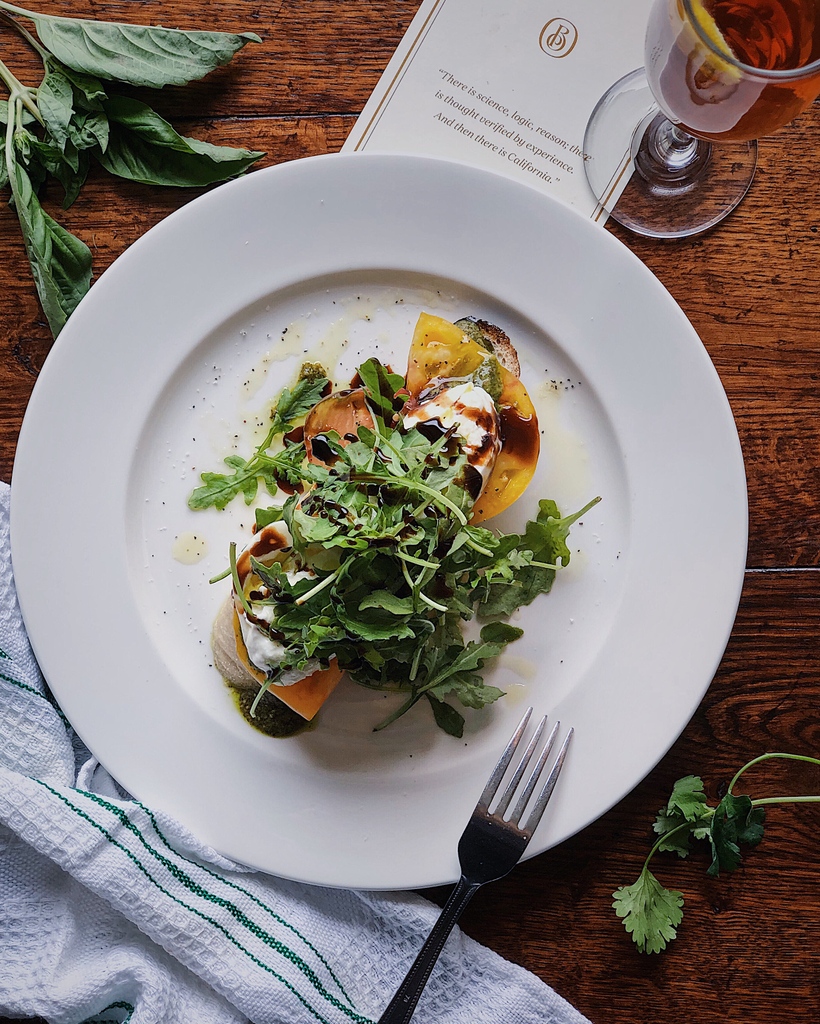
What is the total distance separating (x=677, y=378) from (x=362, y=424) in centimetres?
74

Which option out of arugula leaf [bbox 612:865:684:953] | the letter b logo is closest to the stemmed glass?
the letter b logo

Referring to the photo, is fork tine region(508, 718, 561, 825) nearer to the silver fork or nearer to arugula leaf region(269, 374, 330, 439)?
the silver fork

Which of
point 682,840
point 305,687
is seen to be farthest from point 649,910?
point 305,687

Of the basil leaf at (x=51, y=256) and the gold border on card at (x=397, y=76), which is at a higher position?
the gold border on card at (x=397, y=76)

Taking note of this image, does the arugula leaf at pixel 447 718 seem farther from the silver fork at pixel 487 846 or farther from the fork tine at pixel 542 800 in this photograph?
the fork tine at pixel 542 800

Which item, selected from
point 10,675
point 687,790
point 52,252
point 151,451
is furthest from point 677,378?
point 10,675

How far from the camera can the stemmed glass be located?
154 centimetres

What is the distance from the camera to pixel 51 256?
Result: 204cm

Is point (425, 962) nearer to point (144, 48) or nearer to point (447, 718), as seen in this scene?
point (447, 718)

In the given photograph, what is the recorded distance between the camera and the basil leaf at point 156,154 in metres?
2.04

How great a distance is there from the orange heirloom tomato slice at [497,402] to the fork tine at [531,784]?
54cm

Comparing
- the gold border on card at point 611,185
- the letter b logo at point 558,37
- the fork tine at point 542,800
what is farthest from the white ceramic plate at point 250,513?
the letter b logo at point 558,37

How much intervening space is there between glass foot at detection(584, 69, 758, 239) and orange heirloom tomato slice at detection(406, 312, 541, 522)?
501mm

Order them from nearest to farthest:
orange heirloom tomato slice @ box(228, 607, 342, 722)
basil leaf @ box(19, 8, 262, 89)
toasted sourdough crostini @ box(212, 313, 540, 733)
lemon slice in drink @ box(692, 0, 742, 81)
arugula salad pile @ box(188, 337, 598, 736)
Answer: lemon slice in drink @ box(692, 0, 742, 81), arugula salad pile @ box(188, 337, 598, 736), toasted sourdough crostini @ box(212, 313, 540, 733), orange heirloom tomato slice @ box(228, 607, 342, 722), basil leaf @ box(19, 8, 262, 89)
